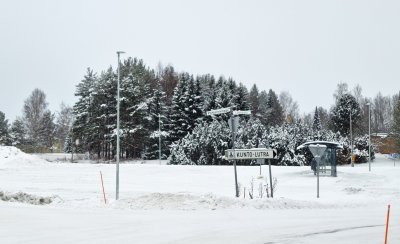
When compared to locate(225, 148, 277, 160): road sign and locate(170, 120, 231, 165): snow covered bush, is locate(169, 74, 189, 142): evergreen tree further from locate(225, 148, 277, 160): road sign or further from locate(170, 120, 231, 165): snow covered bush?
locate(225, 148, 277, 160): road sign

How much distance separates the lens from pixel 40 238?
440 inches

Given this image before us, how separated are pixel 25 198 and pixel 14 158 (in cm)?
2405

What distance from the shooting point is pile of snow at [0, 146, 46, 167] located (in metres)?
42.4

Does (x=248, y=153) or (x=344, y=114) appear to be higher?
(x=344, y=114)

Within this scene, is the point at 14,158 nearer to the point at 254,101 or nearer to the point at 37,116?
the point at 37,116

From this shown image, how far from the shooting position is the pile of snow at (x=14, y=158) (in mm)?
42438

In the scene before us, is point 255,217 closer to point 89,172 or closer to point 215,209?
point 215,209

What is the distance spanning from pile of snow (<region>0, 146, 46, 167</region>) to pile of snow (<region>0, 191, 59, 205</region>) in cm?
2172

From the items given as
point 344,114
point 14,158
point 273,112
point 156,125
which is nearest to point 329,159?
point 14,158

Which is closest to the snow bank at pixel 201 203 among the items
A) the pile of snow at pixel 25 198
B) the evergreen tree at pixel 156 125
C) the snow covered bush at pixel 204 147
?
the pile of snow at pixel 25 198

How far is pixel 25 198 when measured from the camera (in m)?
21.0

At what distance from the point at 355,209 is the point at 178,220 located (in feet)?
25.0

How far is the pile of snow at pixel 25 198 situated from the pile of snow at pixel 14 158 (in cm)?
2172

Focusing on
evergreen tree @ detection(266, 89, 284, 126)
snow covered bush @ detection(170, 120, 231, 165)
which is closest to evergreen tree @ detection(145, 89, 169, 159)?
snow covered bush @ detection(170, 120, 231, 165)
